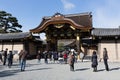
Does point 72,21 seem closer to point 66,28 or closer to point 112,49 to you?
point 66,28

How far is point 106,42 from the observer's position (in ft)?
84.2

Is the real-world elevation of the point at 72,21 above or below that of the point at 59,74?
above

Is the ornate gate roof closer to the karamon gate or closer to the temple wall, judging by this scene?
the karamon gate

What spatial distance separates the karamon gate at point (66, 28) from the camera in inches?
1115

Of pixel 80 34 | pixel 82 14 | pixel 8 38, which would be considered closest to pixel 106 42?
pixel 80 34

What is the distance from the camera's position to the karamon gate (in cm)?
2833

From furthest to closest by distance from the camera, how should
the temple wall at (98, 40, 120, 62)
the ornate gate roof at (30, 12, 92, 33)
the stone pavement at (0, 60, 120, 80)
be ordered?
the ornate gate roof at (30, 12, 92, 33) < the temple wall at (98, 40, 120, 62) < the stone pavement at (0, 60, 120, 80)

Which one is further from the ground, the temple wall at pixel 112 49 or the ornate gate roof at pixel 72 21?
the ornate gate roof at pixel 72 21

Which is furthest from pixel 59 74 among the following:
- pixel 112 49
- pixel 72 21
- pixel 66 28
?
pixel 66 28

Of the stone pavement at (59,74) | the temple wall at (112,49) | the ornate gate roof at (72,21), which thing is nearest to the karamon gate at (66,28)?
the ornate gate roof at (72,21)

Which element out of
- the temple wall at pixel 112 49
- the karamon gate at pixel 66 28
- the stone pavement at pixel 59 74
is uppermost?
the karamon gate at pixel 66 28

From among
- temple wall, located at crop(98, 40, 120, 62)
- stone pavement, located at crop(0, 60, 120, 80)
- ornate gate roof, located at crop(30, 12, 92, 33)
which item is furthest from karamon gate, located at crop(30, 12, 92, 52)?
stone pavement, located at crop(0, 60, 120, 80)

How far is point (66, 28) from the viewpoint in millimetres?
31375

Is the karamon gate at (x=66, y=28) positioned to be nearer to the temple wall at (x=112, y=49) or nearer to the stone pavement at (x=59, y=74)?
the temple wall at (x=112, y=49)
